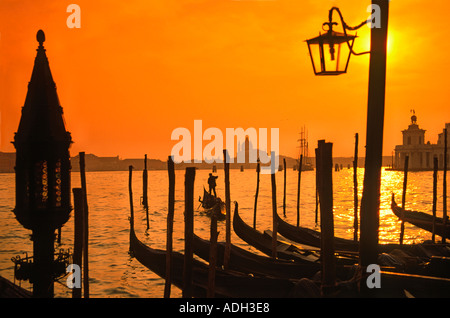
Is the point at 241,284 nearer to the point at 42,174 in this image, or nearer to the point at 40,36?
the point at 42,174

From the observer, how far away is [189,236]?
685 cm

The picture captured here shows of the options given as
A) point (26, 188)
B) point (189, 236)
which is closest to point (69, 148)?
point (26, 188)

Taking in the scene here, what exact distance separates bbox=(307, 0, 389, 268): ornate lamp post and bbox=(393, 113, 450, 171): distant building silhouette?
90.8 metres

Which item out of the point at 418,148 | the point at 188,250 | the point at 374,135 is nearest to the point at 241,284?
the point at 188,250

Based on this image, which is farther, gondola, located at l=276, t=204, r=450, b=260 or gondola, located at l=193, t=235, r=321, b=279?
gondola, located at l=276, t=204, r=450, b=260

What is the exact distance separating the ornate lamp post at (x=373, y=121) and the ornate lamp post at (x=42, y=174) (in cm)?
484

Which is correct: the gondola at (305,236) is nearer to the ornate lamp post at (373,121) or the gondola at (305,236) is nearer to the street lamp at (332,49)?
the ornate lamp post at (373,121)

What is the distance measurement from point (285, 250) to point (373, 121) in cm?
598

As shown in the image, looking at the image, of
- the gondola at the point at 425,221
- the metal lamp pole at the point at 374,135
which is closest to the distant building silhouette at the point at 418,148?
the gondola at the point at 425,221

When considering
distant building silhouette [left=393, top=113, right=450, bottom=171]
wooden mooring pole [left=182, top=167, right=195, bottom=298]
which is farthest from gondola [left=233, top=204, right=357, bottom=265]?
distant building silhouette [left=393, top=113, right=450, bottom=171]

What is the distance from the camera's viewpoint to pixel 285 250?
991 cm

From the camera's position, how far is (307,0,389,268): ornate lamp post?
4277 mm

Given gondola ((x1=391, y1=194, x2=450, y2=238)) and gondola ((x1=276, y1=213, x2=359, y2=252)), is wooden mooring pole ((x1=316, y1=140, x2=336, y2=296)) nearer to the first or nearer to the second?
gondola ((x1=276, y1=213, x2=359, y2=252))
